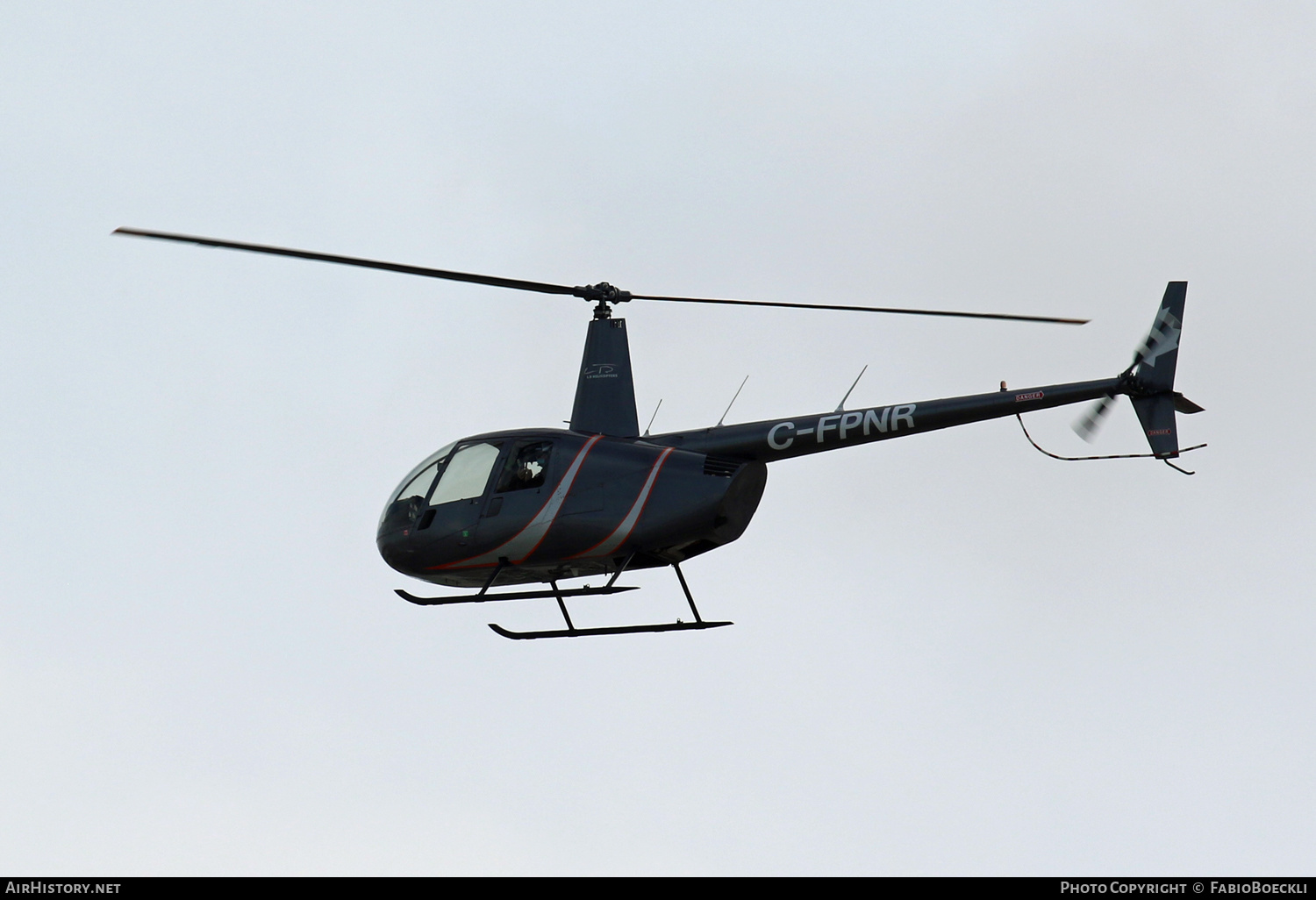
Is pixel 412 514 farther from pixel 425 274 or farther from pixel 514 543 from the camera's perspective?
pixel 425 274

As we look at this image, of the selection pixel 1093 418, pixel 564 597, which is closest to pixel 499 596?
pixel 564 597

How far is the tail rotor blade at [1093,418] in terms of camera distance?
658 inches

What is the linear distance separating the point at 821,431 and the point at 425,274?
4994 mm

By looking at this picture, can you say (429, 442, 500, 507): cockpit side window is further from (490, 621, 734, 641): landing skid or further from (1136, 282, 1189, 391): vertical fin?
(1136, 282, 1189, 391): vertical fin

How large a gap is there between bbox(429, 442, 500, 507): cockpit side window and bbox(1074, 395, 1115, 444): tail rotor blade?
7.09m

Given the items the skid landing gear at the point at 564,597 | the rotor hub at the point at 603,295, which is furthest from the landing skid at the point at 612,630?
the rotor hub at the point at 603,295

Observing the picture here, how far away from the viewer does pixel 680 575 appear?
17562 mm

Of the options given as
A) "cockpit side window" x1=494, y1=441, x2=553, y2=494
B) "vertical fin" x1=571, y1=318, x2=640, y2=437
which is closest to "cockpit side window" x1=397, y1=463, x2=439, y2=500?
"cockpit side window" x1=494, y1=441, x2=553, y2=494

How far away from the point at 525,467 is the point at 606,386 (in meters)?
1.79

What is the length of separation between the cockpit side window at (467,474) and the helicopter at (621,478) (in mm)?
19

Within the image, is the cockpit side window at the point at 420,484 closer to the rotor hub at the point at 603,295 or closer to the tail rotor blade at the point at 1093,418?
the rotor hub at the point at 603,295

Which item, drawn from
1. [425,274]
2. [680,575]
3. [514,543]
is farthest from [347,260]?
[680,575]
